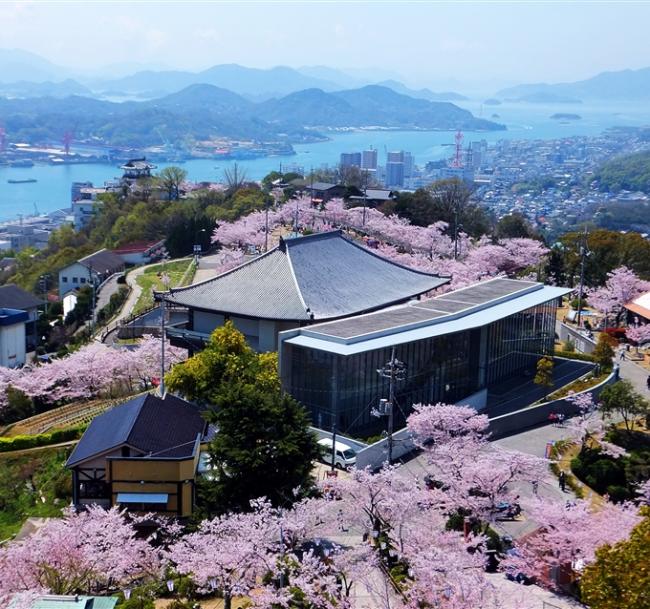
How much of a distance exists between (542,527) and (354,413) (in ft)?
22.2

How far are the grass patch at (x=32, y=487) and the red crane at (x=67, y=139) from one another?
15914 centimetres

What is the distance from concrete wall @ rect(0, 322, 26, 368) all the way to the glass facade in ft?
50.9

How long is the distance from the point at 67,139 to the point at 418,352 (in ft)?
543

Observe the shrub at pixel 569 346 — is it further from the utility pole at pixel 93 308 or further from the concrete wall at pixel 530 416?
the utility pole at pixel 93 308

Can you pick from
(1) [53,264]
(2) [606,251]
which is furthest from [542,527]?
(1) [53,264]

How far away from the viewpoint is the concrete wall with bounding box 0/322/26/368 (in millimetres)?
31547

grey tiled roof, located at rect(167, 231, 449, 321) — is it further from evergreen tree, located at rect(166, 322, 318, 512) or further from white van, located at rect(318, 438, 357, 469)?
evergreen tree, located at rect(166, 322, 318, 512)

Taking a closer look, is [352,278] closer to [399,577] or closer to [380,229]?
[399,577]

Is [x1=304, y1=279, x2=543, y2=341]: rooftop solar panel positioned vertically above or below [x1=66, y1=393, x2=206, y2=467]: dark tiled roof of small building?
above

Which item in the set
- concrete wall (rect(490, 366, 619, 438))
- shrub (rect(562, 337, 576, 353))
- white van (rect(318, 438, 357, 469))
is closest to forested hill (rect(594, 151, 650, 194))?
shrub (rect(562, 337, 576, 353))

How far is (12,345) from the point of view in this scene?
105ft

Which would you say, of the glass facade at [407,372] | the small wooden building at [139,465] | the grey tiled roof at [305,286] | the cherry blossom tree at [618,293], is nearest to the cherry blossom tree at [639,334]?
the cherry blossom tree at [618,293]

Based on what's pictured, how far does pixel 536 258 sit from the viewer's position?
4088 centimetres

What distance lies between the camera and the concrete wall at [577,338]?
28.7 m
